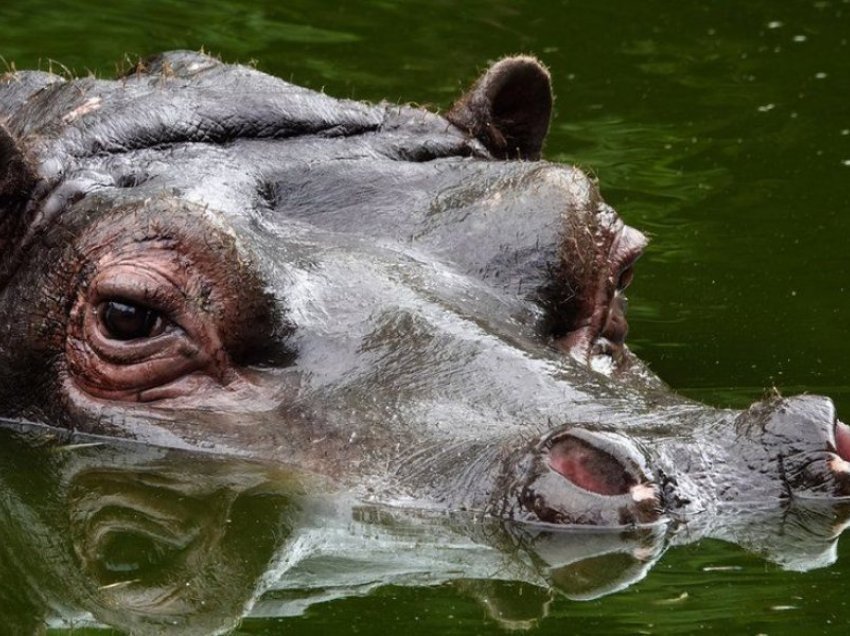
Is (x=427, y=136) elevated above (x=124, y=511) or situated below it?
above

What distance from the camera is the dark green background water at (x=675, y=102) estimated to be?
9.33 m

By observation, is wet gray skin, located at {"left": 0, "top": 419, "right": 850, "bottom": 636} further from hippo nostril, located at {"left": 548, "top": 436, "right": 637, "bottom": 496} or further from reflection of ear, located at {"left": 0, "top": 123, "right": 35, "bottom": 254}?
reflection of ear, located at {"left": 0, "top": 123, "right": 35, "bottom": 254}

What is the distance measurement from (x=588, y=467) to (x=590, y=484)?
8 cm

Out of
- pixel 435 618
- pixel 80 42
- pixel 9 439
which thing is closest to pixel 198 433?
pixel 9 439

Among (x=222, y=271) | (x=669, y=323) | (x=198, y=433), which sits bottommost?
(x=669, y=323)

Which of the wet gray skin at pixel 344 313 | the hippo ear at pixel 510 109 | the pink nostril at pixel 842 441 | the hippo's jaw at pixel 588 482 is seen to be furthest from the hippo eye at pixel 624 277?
the hippo's jaw at pixel 588 482

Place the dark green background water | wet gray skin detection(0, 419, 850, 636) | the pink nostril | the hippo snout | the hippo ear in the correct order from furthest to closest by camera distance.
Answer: the dark green background water, the hippo ear, the pink nostril, the hippo snout, wet gray skin detection(0, 419, 850, 636)

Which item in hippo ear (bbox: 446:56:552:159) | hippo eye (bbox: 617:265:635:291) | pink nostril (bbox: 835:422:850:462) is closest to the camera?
pink nostril (bbox: 835:422:850:462)

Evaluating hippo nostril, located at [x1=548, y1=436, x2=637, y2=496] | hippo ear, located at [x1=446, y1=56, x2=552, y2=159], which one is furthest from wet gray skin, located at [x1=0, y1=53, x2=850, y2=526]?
hippo ear, located at [x1=446, y1=56, x2=552, y2=159]

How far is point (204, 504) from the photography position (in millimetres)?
6160

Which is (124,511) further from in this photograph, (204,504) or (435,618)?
(435,618)

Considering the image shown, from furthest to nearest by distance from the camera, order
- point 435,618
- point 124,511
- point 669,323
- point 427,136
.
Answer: point 669,323
point 427,136
point 124,511
point 435,618

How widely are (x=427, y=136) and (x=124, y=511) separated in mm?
2170

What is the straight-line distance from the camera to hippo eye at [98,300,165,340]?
6496 millimetres
